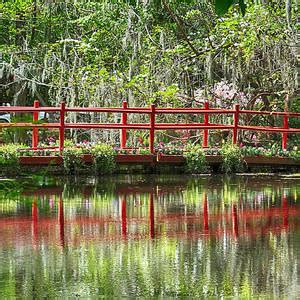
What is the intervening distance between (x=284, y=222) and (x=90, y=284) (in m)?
5.01

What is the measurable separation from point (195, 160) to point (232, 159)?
88 centimetres

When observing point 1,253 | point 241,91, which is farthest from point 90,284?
point 241,91

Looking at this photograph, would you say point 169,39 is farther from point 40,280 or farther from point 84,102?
point 40,280

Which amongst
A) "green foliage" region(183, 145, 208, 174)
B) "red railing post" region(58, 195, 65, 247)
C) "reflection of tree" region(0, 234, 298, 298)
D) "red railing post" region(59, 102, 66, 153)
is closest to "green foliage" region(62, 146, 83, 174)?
"red railing post" region(59, 102, 66, 153)

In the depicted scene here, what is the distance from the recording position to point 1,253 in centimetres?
909

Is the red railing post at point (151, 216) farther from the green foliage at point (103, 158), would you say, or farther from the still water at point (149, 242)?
the green foliage at point (103, 158)

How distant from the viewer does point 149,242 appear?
32.7 ft

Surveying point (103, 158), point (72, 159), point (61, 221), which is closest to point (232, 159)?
point (103, 158)

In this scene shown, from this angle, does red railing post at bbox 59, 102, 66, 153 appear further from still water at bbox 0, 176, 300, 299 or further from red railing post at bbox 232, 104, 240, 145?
red railing post at bbox 232, 104, 240, 145

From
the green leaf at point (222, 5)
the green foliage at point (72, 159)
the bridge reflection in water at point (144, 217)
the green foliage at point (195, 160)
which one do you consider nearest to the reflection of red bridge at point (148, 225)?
the bridge reflection in water at point (144, 217)

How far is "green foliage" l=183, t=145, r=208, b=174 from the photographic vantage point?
20578mm

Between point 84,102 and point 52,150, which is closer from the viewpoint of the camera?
point 52,150

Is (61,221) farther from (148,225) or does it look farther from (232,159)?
(232,159)

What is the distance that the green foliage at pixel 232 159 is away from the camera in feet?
67.9
